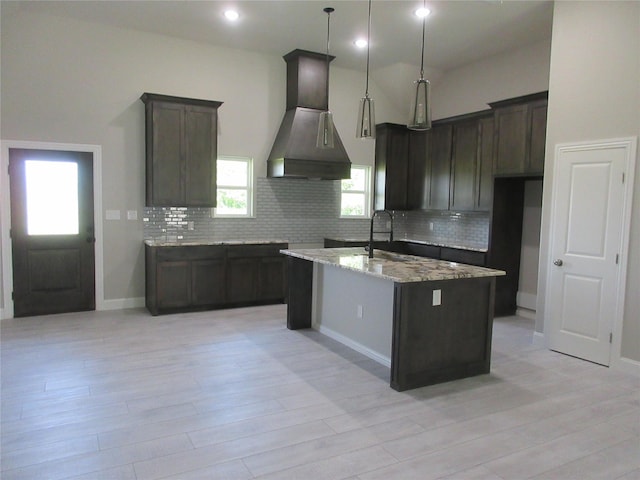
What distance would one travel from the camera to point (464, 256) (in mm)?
6504

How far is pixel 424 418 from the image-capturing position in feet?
10.4

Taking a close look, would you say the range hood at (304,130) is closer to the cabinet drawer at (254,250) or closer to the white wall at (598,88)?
the cabinet drawer at (254,250)

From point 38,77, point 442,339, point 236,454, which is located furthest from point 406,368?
point 38,77

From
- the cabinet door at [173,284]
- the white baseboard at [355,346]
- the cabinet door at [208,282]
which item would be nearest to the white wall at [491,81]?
the white baseboard at [355,346]

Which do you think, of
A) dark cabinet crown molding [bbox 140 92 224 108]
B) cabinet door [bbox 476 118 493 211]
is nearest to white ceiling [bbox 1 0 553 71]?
dark cabinet crown molding [bbox 140 92 224 108]

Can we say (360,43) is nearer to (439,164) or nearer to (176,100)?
(439,164)

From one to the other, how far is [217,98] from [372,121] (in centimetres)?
348

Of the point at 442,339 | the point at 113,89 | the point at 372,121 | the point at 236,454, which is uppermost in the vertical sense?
the point at 113,89

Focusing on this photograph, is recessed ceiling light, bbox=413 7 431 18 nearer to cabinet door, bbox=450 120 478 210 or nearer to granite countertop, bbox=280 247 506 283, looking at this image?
cabinet door, bbox=450 120 478 210

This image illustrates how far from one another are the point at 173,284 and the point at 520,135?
473cm

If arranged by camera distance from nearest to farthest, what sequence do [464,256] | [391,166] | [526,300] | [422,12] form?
[422,12]
[526,300]
[464,256]
[391,166]

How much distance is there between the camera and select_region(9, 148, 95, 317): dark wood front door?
5.53 metres

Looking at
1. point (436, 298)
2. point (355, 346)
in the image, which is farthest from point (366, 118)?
point (355, 346)

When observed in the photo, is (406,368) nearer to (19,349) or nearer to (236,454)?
(236,454)
